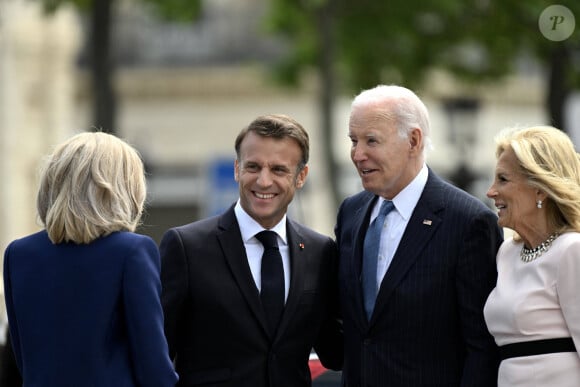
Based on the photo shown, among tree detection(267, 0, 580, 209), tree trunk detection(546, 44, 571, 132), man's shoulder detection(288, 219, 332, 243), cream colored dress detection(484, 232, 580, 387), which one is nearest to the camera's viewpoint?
cream colored dress detection(484, 232, 580, 387)

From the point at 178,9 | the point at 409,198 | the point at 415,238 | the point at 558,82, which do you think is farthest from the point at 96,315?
the point at 558,82

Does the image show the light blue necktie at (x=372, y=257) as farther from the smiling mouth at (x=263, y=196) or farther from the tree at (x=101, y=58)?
the tree at (x=101, y=58)

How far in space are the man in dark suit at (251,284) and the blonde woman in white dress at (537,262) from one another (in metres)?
0.84

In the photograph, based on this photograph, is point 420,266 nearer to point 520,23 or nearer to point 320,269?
point 320,269

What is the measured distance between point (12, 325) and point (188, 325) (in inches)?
36.1

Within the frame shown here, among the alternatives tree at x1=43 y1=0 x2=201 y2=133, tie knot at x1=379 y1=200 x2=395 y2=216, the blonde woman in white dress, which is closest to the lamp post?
tree at x1=43 y1=0 x2=201 y2=133

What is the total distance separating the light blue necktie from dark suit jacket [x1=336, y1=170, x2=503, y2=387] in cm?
4

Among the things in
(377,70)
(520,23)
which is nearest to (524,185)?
(520,23)

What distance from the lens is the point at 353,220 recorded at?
21.1 ft

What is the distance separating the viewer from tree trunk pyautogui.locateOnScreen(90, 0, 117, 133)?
1827cm

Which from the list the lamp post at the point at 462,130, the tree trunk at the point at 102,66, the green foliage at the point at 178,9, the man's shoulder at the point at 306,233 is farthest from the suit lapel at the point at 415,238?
the lamp post at the point at 462,130

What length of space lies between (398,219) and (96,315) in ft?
5.44

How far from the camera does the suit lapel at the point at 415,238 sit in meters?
6.05

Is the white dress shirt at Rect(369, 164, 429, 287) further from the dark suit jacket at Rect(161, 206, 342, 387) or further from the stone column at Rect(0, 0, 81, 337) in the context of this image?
Answer: the stone column at Rect(0, 0, 81, 337)
